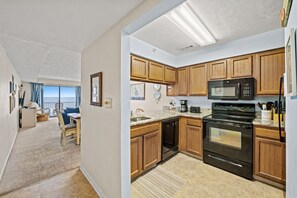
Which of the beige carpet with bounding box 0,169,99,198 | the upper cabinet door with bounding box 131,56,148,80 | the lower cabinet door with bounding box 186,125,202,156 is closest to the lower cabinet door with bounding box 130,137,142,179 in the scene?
the beige carpet with bounding box 0,169,99,198

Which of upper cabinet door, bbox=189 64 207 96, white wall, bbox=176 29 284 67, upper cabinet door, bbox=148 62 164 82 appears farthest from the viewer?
upper cabinet door, bbox=189 64 207 96

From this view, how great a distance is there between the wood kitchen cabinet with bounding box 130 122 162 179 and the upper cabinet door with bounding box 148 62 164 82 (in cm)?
99

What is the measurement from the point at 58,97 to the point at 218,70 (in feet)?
31.9

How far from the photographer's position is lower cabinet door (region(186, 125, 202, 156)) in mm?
2723

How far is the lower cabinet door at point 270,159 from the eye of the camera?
186cm

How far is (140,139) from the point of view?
214 centimetres

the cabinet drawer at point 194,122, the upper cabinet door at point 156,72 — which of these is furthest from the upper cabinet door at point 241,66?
the upper cabinet door at point 156,72

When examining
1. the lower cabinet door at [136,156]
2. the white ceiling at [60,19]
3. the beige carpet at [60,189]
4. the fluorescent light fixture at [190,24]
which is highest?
the fluorescent light fixture at [190,24]

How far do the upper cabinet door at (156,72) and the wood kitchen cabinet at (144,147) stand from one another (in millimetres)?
989

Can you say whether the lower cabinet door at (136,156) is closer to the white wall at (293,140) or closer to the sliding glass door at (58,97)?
the white wall at (293,140)

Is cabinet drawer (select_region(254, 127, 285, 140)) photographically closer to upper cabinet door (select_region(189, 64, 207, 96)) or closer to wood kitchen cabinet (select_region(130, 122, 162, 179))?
upper cabinet door (select_region(189, 64, 207, 96))

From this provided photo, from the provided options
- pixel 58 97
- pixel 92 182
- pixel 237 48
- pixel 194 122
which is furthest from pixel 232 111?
pixel 58 97

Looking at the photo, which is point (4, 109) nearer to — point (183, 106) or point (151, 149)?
point (151, 149)

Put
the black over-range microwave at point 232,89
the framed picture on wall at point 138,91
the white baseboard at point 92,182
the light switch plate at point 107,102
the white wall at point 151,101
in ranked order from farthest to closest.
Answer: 1. the framed picture on wall at point 138,91
2. the white wall at point 151,101
3. the black over-range microwave at point 232,89
4. the white baseboard at point 92,182
5. the light switch plate at point 107,102
